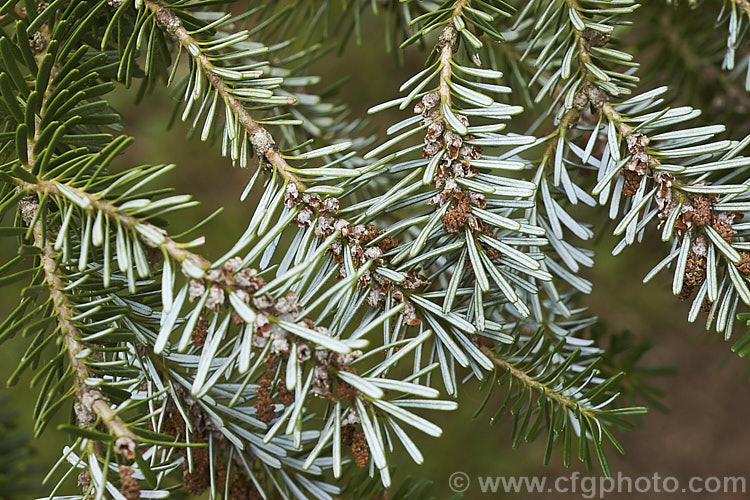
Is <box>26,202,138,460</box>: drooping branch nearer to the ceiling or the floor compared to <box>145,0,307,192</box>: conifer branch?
nearer to the floor

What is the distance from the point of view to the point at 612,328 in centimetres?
233

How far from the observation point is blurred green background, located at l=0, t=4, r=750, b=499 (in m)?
2.22

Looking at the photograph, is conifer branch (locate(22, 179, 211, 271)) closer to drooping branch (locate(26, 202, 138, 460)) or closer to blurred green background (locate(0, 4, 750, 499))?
drooping branch (locate(26, 202, 138, 460))

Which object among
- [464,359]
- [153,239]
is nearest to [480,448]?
[464,359]

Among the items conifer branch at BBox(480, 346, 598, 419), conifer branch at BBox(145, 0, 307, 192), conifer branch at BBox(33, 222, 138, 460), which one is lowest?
conifer branch at BBox(33, 222, 138, 460)

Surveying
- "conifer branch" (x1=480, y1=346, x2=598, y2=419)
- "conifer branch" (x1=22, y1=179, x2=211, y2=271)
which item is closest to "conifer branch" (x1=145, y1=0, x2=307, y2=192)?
"conifer branch" (x1=22, y1=179, x2=211, y2=271)

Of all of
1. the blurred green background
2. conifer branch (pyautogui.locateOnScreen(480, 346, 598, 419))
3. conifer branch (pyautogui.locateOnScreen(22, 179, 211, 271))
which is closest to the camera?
conifer branch (pyautogui.locateOnScreen(22, 179, 211, 271))

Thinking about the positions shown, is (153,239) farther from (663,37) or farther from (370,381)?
(663,37)

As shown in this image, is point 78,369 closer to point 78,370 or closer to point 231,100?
point 78,370

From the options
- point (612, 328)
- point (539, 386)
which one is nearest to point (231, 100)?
point (539, 386)

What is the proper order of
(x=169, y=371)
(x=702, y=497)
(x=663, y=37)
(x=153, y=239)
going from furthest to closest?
(x=702, y=497) → (x=663, y=37) → (x=169, y=371) → (x=153, y=239)

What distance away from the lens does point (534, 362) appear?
1.88 ft

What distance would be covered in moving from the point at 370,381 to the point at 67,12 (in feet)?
1.39

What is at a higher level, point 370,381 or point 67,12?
point 67,12
